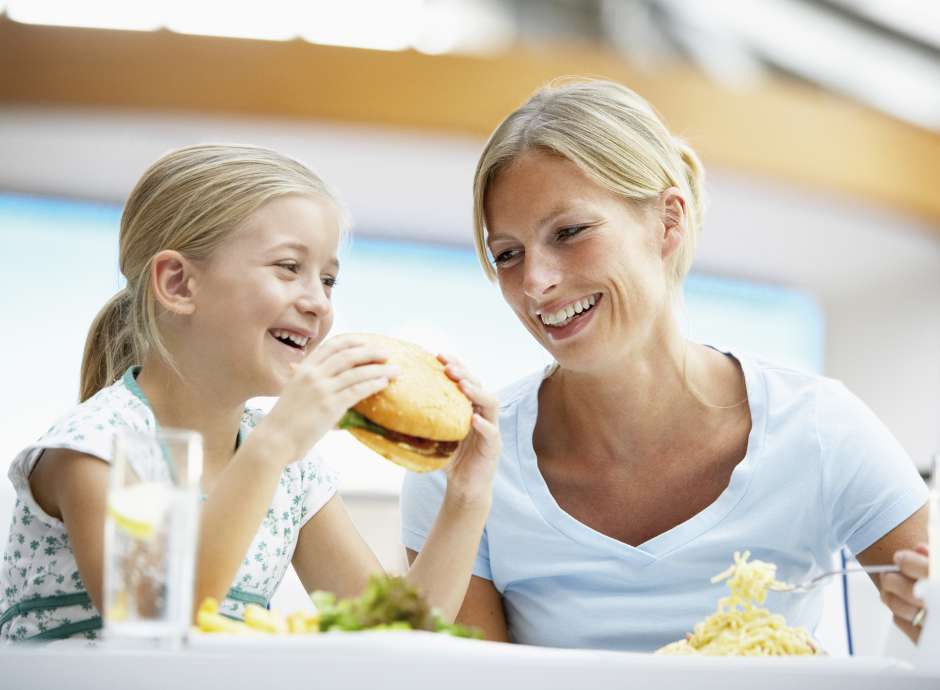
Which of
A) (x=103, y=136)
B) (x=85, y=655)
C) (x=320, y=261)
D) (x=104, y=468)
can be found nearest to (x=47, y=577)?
(x=104, y=468)

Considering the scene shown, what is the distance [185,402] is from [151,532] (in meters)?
0.77

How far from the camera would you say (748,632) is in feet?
3.84

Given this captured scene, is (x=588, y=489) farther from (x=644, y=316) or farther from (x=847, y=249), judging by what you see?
(x=847, y=249)

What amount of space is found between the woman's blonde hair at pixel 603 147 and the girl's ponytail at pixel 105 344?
600 mm

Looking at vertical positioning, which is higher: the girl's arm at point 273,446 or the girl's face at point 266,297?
the girl's face at point 266,297

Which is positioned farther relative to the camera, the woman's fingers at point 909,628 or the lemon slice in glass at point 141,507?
the woman's fingers at point 909,628

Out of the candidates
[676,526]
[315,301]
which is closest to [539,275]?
[315,301]

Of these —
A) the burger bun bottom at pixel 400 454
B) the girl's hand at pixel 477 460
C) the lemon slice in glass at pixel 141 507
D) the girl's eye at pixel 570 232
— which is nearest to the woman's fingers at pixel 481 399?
the girl's hand at pixel 477 460

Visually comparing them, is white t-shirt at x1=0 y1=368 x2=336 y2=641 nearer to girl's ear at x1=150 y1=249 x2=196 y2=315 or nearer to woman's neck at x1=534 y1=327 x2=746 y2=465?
girl's ear at x1=150 y1=249 x2=196 y2=315

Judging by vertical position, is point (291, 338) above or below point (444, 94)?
below

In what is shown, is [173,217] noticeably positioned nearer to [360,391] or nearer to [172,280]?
[172,280]

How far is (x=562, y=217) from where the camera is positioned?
1.77 m

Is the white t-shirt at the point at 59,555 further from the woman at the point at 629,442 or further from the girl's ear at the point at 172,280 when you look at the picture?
the woman at the point at 629,442

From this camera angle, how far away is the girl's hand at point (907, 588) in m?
1.23
